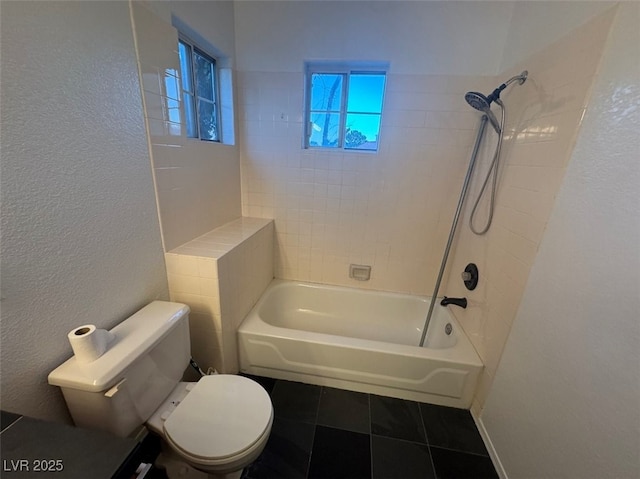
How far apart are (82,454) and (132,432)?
49 cm

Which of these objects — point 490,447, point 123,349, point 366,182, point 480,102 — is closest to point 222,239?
point 123,349

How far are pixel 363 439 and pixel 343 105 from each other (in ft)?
6.83

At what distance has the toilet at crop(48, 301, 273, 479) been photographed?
81 cm

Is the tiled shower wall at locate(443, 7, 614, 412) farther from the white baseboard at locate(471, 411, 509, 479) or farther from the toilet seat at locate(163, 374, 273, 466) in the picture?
the toilet seat at locate(163, 374, 273, 466)

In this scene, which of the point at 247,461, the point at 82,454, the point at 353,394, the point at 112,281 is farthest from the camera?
the point at 353,394

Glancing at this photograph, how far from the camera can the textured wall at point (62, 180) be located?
2.28ft

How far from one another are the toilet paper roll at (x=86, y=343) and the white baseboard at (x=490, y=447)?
1.73 metres

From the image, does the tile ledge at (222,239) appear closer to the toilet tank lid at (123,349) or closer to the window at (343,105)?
the toilet tank lid at (123,349)

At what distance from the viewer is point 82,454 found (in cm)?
56

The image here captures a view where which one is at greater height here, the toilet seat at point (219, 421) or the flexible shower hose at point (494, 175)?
the flexible shower hose at point (494, 175)

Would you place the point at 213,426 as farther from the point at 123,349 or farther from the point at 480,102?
the point at 480,102

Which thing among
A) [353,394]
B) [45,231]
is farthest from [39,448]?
[353,394]

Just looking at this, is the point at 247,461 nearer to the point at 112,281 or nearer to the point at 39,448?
the point at 39,448

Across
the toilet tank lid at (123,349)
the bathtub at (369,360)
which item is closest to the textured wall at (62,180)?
the toilet tank lid at (123,349)
